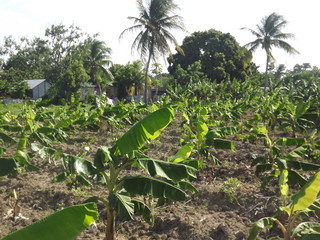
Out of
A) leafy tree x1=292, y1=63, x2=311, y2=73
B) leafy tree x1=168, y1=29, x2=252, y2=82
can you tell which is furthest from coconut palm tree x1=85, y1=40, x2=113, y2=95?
leafy tree x1=292, y1=63, x2=311, y2=73

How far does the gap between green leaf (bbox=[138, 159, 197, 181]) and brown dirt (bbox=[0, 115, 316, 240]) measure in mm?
1136

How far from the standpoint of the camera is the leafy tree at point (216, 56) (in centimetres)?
3394

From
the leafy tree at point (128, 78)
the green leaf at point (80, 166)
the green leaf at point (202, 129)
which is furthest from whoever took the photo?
the leafy tree at point (128, 78)

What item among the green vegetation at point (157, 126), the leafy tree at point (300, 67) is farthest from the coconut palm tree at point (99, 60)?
the leafy tree at point (300, 67)

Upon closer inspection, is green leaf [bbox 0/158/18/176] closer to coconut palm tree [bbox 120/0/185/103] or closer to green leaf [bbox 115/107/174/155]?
green leaf [bbox 115/107/174/155]

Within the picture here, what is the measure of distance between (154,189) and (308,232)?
5.41 feet

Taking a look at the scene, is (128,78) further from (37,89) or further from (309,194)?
(309,194)

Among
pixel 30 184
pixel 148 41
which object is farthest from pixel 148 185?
pixel 148 41

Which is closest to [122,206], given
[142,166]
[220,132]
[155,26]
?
[142,166]

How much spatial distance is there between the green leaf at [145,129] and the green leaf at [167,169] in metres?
0.32

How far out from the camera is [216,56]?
113 feet

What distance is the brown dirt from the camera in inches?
179

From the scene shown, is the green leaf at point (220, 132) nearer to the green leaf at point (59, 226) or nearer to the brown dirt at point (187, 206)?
the brown dirt at point (187, 206)

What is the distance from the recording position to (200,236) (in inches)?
169
